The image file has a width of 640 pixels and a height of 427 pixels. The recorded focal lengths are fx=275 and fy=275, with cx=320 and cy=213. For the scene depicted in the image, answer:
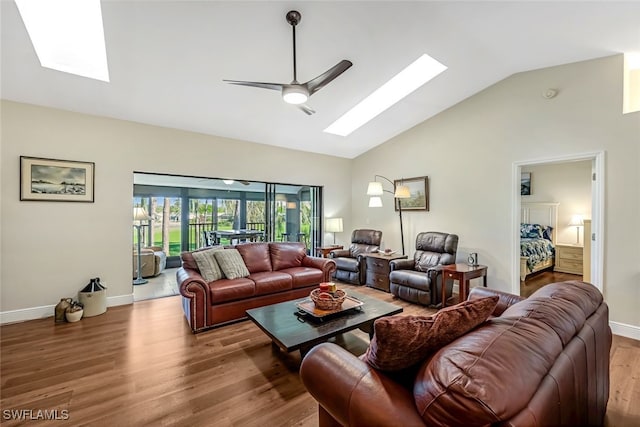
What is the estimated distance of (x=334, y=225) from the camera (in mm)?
6066

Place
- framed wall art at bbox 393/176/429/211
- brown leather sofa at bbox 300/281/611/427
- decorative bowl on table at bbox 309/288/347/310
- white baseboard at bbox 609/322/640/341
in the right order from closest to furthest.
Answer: brown leather sofa at bbox 300/281/611/427, decorative bowl on table at bbox 309/288/347/310, white baseboard at bbox 609/322/640/341, framed wall art at bbox 393/176/429/211

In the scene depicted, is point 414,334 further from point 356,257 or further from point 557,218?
point 557,218

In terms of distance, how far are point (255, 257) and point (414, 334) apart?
3277 mm

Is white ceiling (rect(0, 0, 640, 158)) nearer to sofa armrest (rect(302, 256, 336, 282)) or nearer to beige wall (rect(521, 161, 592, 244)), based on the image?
sofa armrest (rect(302, 256, 336, 282))

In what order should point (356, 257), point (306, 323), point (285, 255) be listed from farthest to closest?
1. point (356, 257)
2. point (285, 255)
3. point (306, 323)

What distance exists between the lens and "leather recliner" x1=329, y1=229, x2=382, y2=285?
5.14m

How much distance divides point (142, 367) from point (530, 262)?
243 inches

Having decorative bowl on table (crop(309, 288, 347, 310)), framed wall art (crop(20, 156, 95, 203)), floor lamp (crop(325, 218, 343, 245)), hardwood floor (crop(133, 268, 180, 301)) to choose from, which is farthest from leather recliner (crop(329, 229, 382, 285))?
framed wall art (crop(20, 156, 95, 203))

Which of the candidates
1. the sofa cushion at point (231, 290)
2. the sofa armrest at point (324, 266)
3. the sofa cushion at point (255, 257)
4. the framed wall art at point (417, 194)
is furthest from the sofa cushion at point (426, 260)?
the sofa cushion at point (231, 290)

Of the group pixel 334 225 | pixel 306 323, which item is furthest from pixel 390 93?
pixel 306 323

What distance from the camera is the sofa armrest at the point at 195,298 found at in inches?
120

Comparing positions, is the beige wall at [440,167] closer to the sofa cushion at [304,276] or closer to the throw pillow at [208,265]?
the throw pillow at [208,265]

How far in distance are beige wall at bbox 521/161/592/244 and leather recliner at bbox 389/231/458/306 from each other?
3626mm

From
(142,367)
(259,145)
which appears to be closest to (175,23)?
(259,145)
